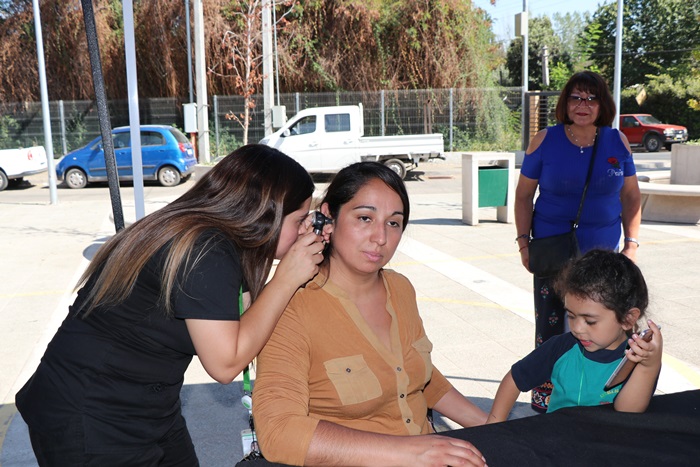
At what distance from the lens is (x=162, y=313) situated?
2021 mm

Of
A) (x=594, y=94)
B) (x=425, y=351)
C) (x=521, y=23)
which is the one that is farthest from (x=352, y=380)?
(x=521, y=23)

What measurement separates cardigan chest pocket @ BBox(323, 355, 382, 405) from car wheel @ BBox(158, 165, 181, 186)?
59.8 feet

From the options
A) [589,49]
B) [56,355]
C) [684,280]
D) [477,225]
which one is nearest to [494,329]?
[684,280]

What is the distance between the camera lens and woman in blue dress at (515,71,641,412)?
3824 millimetres

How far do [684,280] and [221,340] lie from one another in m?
6.80

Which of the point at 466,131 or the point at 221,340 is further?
the point at 466,131

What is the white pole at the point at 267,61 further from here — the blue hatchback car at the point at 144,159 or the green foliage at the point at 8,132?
the green foliage at the point at 8,132

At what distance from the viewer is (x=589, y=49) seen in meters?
46.3

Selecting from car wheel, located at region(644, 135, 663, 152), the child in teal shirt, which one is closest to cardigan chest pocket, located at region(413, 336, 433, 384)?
the child in teal shirt

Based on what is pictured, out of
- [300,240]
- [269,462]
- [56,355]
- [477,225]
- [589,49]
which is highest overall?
[589,49]

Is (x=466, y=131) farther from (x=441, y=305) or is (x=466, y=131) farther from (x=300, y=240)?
(x=300, y=240)

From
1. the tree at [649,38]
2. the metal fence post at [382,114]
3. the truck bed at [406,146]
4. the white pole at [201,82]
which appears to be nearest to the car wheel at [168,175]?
the white pole at [201,82]

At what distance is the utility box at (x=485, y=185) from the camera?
1140 centimetres

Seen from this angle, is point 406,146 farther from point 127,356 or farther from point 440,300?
point 127,356
